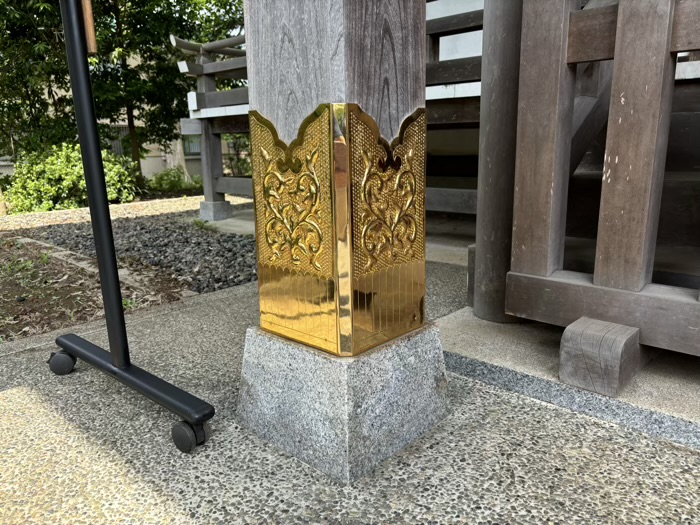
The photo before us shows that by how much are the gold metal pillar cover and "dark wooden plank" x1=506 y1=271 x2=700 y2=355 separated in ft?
2.23

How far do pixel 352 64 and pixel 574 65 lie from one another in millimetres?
1075

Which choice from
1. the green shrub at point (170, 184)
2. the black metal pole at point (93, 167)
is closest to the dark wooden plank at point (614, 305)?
the black metal pole at point (93, 167)

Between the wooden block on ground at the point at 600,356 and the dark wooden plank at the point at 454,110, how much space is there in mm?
2526

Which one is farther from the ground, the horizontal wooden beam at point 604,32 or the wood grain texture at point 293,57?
the horizontal wooden beam at point 604,32

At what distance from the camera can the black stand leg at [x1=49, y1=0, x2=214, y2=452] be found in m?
1.50

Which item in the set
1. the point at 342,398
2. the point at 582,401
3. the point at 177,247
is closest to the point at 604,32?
the point at 582,401

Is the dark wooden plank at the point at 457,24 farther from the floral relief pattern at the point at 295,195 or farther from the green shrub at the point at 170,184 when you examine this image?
the green shrub at the point at 170,184

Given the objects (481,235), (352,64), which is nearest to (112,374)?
(352,64)

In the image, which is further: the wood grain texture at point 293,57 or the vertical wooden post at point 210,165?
the vertical wooden post at point 210,165

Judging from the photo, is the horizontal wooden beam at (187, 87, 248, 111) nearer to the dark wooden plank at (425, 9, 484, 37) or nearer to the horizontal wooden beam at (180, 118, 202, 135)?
the horizontal wooden beam at (180, 118, 202, 135)

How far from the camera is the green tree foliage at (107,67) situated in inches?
318

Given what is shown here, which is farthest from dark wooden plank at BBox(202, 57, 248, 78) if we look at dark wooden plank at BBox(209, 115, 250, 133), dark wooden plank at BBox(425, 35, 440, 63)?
dark wooden plank at BBox(425, 35, 440, 63)

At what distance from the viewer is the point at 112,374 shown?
1797mm

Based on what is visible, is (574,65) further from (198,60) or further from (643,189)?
(198,60)
